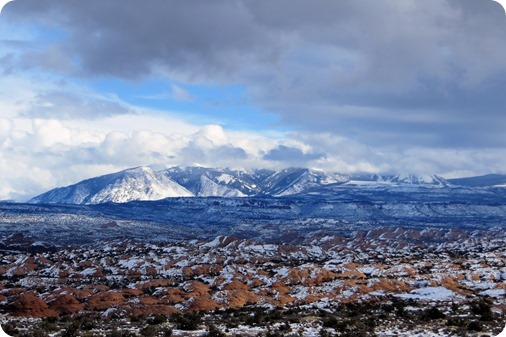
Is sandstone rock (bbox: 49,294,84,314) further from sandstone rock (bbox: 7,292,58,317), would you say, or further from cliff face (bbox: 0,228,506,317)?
sandstone rock (bbox: 7,292,58,317)

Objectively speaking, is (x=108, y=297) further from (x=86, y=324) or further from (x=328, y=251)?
(x=328, y=251)

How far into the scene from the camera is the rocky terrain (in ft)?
110

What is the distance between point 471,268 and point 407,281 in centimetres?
1319

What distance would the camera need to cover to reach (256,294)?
67.4 m

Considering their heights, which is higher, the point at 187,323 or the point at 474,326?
the point at 474,326

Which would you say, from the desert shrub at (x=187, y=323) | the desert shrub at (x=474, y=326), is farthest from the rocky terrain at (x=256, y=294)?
the desert shrub at (x=187, y=323)

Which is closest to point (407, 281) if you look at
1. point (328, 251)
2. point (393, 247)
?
point (328, 251)

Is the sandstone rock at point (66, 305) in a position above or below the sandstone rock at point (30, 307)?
below

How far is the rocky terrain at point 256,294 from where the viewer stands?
33469mm

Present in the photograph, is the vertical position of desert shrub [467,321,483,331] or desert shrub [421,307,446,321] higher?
desert shrub [467,321,483,331]

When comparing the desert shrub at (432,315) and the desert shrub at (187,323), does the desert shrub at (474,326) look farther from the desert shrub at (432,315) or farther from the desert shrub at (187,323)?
the desert shrub at (187,323)

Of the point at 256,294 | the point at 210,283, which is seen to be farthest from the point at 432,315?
the point at 210,283

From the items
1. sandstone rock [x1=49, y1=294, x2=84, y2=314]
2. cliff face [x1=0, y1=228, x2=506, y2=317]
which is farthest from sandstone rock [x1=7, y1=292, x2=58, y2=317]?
sandstone rock [x1=49, y1=294, x2=84, y2=314]

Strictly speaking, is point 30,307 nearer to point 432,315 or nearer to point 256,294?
point 256,294
